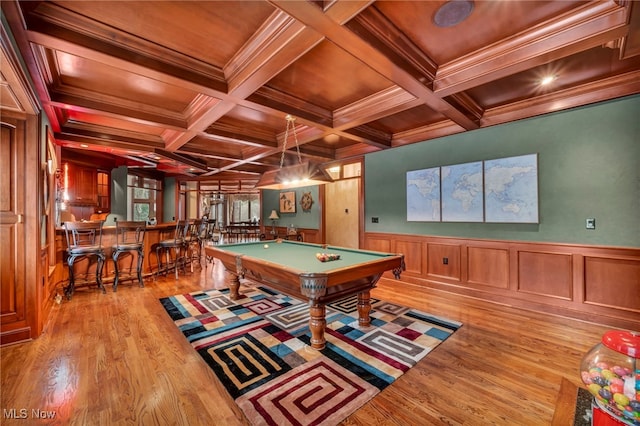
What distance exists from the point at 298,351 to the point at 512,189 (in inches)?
138

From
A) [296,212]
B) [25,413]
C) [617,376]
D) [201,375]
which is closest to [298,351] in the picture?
[201,375]

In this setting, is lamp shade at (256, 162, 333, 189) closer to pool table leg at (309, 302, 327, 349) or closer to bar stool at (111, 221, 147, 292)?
pool table leg at (309, 302, 327, 349)

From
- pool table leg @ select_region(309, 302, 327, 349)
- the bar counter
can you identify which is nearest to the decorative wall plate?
the bar counter

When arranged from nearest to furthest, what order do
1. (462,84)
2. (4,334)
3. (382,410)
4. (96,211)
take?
(382,410)
(4,334)
(462,84)
(96,211)

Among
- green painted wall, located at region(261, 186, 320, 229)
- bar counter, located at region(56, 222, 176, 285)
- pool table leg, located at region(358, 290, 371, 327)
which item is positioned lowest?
pool table leg, located at region(358, 290, 371, 327)

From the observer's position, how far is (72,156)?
6.18 m

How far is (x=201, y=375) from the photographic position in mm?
2123

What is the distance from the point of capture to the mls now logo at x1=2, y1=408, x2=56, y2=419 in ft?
5.50

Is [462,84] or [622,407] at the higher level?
[462,84]

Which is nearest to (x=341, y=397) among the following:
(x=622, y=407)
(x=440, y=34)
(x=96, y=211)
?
(x=622, y=407)

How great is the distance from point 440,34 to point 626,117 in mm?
2492

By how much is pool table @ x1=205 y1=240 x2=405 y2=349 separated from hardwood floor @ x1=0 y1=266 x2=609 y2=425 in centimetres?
82

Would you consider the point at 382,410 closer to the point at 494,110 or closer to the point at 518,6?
the point at 518,6

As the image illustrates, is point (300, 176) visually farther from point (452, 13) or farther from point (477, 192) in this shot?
point (477, 192)
